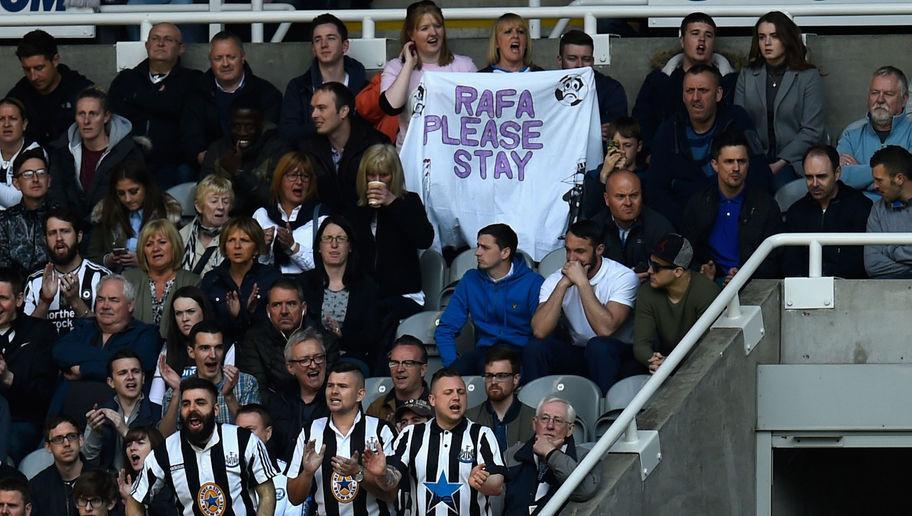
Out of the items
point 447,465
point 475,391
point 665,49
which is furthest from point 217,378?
point 665,49

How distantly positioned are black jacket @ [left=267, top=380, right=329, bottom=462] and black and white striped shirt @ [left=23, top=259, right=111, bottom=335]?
5.12 feet

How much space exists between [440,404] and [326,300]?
1.85m

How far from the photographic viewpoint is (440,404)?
1025 cm

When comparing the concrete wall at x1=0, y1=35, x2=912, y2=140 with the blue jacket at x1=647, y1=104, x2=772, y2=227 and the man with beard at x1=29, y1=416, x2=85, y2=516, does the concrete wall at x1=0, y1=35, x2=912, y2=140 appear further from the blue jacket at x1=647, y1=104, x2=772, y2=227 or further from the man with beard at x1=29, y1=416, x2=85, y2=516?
the man with beard at x1=29, y1=416, x2=85, y2=516

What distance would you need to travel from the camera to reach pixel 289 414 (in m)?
11.2

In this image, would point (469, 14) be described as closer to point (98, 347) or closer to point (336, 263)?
point (336, 263)

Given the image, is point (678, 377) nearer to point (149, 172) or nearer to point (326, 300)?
point (326, 300)

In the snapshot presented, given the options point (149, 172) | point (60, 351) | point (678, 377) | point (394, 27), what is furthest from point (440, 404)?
point (394, 27)

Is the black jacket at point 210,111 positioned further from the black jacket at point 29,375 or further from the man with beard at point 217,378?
the man with beard at point 217,378

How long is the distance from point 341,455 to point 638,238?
8.15 feet

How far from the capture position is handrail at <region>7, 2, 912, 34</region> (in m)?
13.9

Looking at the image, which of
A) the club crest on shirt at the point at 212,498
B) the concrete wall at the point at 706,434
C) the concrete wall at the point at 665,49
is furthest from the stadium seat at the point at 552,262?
the club crest on shirt at the point at 212,498

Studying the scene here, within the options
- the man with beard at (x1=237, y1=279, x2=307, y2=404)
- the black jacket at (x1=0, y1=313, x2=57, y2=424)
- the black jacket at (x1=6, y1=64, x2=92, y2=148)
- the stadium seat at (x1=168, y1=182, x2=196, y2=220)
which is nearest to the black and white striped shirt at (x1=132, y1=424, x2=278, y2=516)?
the man with beard at (x1=237, y1=279, x2=307, y2=404)

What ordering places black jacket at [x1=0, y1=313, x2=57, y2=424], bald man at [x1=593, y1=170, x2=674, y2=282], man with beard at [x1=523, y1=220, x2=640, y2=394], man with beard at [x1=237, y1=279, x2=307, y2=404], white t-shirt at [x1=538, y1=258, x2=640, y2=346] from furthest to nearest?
bald man at [x1=593, y1=170, x2=674, y2=282]
black jacket at [x1=0, y1=313, x2=57, y2=424]
white t-shirt at [x1=538, y1=258, x2=640, y2=346]
man with beard at [x1=237, y1=279, x2=307, y2=404]
man with beard at [x1=523, y1=220, x2=640, y2=394]
